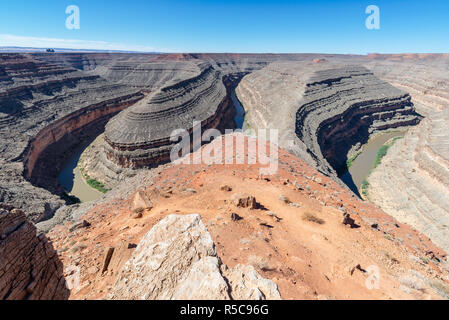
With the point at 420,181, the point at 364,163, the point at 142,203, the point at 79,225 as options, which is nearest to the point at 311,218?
the point at 142,203

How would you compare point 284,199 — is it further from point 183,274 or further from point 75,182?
point 75,182

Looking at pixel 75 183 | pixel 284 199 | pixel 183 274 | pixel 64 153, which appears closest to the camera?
pixel 183 274

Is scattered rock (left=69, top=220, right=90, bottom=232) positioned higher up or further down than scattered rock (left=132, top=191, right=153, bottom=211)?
further down

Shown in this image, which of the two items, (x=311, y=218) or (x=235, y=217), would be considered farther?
(x=311, y=218)

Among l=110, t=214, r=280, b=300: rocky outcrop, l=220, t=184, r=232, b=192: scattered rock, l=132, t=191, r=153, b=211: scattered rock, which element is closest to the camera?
l=110, t=214, r=280, b=300: rocky outcrop

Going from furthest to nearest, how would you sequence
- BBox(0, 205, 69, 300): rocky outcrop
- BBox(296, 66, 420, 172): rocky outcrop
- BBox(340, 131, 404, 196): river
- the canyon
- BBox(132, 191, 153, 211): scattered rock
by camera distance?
BBox(296, 66, 420, 172): rocky outcrop, BBox(340, 131, 404, 196): river, BBox(132, 191, 153, 211): scattered rock, the canyon, BBox(0, 205, 69, 300): rocky outcrop

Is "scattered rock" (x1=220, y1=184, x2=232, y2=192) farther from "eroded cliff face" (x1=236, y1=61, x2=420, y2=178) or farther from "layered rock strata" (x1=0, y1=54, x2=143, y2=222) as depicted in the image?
"eroded cliff face" (x1=236, y1=61, x2=420, y2=178)

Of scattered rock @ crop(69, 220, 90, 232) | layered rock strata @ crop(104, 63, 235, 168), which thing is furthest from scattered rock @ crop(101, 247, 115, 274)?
layered rock strata @ crop(104, 63, 235, 168)
